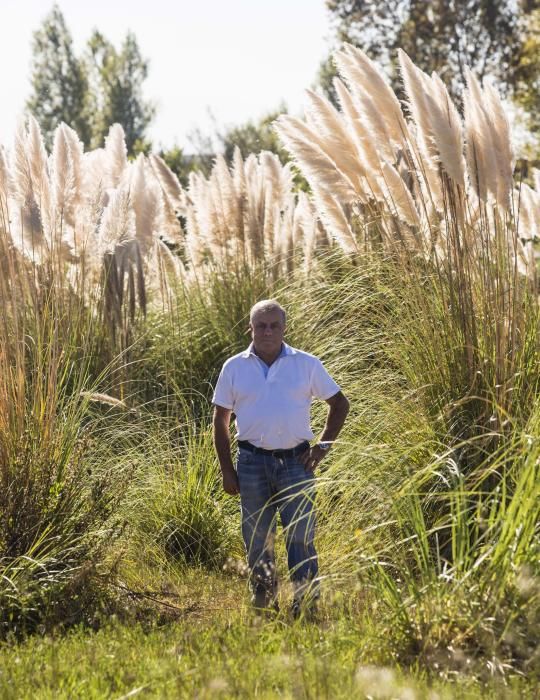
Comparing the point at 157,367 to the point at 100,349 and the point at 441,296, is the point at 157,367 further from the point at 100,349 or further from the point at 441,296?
the point at 441,296

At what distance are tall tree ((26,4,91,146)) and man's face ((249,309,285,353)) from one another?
42.7 meters

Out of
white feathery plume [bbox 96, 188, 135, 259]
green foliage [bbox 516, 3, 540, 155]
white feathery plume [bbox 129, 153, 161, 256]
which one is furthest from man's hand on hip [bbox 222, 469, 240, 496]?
green foliage [bbox 516, 3, 540, 155]

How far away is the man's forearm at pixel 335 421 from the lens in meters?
4.93

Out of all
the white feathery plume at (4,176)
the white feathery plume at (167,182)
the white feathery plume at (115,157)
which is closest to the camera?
the white feathery plume at (4,176)

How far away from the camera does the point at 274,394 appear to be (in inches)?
190

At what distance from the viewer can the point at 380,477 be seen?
16.3ft

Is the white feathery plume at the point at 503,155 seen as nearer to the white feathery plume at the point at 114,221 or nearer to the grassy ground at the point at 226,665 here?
the grassy ground at the point at 226,665

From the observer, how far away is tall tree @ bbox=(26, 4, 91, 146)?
46.7 m

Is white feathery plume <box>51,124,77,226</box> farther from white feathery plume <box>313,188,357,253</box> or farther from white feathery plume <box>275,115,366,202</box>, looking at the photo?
white feathery plume <box>313,188,357,253</box>

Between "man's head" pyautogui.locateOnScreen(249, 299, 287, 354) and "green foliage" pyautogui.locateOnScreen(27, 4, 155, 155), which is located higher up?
"green foliage" pyautogui.locateOnScreen(27, 4, 155, 155)

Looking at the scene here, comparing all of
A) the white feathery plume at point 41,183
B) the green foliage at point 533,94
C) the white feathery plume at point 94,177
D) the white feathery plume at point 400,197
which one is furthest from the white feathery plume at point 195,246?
the green foliage at point 533,94

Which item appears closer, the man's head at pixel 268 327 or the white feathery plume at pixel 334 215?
the man's head at pixel 268 327

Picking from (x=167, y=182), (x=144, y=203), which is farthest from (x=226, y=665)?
(x=167, y=182)

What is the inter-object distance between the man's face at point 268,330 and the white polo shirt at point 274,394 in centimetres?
7
